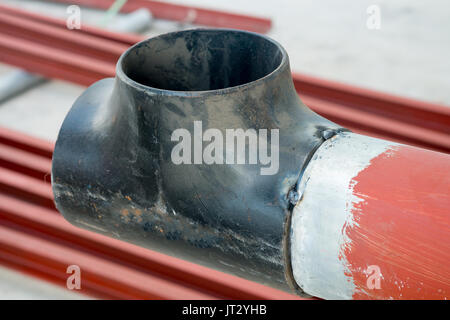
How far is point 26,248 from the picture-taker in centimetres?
188

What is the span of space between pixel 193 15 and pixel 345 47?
3.92ft

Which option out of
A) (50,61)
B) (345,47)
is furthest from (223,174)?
(345,47)

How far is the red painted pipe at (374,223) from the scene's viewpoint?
2.53 ft

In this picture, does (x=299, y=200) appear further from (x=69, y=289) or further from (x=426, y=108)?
(x=426, y=108)

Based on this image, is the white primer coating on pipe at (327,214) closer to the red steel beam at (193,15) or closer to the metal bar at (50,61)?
the metal bar at (50,61)

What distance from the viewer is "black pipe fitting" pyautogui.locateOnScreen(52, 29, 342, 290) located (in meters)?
0.87

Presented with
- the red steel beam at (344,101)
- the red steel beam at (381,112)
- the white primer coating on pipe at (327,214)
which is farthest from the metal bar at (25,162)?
the white primer coating on pipe at (327,214)

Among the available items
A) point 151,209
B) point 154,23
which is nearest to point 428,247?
point 151,209

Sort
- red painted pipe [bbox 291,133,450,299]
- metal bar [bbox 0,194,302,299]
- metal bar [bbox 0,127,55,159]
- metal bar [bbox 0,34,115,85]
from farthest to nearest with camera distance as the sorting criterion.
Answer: metal bar [bbox 0,34,115,85], metal bar [bbox 0,127,55,159], metal bar [bbox 0,194,302,299], red painted pipe [bbox 291,133,450,299]

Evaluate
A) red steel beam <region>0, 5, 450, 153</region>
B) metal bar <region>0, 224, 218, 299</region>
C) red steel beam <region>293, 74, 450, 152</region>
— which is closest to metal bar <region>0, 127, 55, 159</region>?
metal bar <region>0, 224, 218, 299</region>

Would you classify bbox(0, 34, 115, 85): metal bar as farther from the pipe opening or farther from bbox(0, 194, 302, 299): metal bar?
the pipe opening

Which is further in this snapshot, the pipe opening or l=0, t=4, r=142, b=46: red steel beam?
l=0, t=4, r=142, b=46: red steel beam

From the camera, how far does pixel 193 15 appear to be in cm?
368

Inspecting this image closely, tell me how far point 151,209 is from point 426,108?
5.43ft
